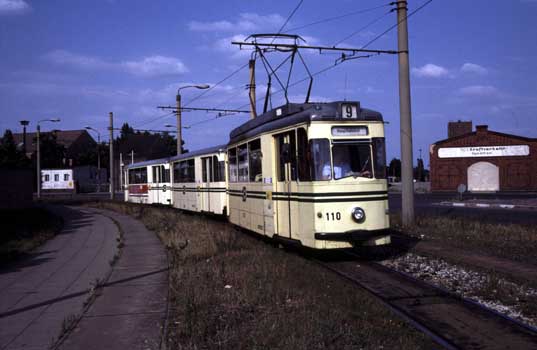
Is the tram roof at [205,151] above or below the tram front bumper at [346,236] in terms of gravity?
above

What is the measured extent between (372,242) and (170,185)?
815 inches

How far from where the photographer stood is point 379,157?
10.9m

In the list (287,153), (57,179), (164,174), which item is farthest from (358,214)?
(57,179)

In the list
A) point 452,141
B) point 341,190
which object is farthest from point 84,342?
A: point 452,141

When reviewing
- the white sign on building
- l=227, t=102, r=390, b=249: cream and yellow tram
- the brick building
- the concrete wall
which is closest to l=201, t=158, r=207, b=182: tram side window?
the concrete wall

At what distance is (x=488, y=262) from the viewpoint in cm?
1084

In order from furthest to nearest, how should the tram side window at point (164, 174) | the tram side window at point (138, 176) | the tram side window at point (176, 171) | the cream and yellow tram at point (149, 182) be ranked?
the tram side window at point (138, 176), the cream and yellow tram at point (149, 182), the tram side window at point (164, 174), the tram side window at point (176, 171)

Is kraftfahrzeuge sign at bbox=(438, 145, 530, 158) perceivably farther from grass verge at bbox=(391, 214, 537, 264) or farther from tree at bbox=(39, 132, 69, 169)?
tree at bbox=(39, 132, 69, 169)

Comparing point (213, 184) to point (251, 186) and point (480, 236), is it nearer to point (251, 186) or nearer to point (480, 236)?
point (251, 186)

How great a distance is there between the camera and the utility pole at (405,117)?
1712 centimetres

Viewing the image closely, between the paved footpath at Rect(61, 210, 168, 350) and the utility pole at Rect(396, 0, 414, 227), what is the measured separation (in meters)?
8.19

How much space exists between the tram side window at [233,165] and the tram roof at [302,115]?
80.9 inches

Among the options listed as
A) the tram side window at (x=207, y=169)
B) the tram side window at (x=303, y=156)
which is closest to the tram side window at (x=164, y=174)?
the tram side window at (x=207, y=169)

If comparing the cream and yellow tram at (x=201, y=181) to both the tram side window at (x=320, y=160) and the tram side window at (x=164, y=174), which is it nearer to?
the tram side window at (x=164, y=174)
